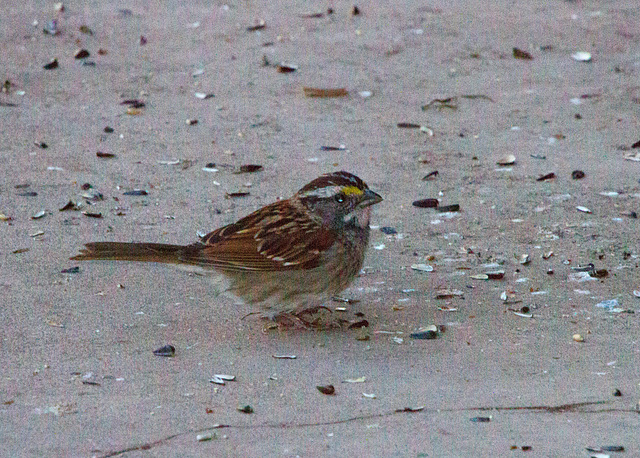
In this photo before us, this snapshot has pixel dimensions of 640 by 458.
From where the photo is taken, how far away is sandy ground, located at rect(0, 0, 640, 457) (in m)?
3.78

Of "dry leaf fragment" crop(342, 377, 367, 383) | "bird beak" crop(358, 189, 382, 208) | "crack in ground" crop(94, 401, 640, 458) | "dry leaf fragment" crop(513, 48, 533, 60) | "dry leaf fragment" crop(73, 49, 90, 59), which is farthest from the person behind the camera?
"dry leaf fragment" crop(73, 49, 90, 59)

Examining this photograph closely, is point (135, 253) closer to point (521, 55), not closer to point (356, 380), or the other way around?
point (356, 380)

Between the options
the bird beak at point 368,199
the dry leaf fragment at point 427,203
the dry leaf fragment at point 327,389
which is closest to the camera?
the dry leaf fragment at point 327,389

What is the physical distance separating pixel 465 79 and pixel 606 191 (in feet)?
7.40

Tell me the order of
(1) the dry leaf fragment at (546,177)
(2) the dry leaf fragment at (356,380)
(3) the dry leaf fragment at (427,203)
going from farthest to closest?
(1) the dry leaf fragment at (546,177), (3) the dry leaf fragment at (427,203), (2) the dry leaf fragment at (356,380)

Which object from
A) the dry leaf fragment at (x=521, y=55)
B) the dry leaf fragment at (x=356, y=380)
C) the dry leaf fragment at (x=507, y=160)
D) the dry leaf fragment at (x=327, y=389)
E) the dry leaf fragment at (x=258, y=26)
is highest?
the dry leaf fragment at (x=258, y=26)

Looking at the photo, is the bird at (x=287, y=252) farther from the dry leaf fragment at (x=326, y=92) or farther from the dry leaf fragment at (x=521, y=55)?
the dry leaf fragment at (x=521, y=55)

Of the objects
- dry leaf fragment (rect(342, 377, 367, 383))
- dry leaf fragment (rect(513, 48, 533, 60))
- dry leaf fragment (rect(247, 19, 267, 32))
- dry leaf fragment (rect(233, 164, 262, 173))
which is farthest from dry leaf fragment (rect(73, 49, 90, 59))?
dry leaf fragment (rect(342, 377, 367, 383))

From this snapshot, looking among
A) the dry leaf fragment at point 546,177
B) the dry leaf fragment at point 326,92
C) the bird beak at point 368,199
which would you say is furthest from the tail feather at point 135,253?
the dry leaf fragment at point 326,92

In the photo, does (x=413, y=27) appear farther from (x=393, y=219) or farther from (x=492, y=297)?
(x=492, y=297)

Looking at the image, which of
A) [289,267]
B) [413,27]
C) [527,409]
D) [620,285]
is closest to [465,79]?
[413,27]

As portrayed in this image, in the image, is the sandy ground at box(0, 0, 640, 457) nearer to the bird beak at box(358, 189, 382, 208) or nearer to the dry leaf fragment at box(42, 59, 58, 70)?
the dry leaf fragment at box(42, 59, 58, 70)

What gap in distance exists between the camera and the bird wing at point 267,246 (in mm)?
4566

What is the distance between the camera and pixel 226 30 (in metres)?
9.16
